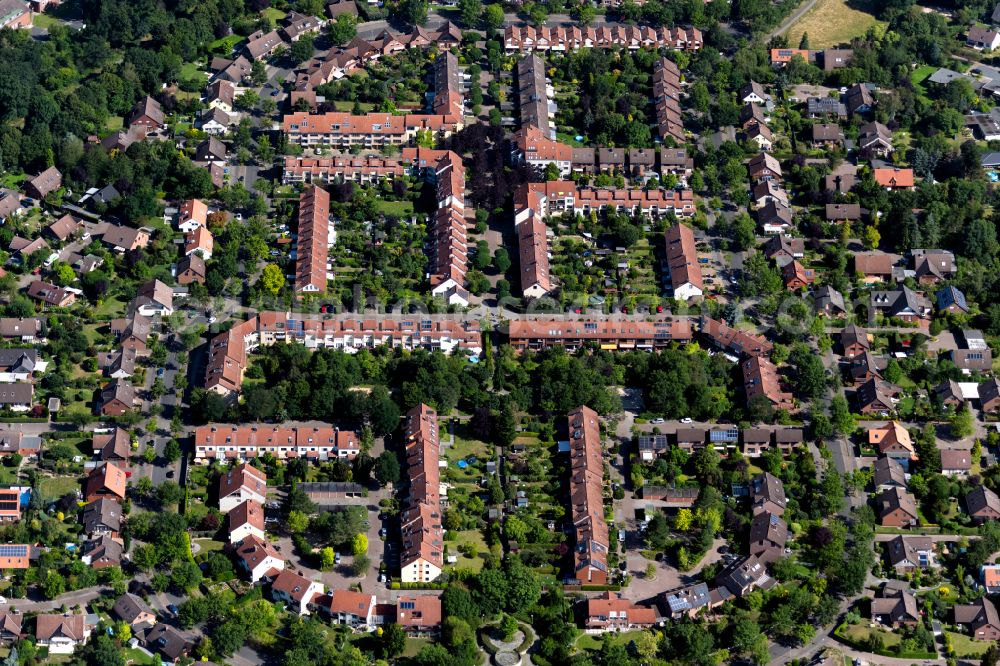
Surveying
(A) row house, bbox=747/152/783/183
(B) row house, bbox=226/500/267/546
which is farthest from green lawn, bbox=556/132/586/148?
(B) row house, bbox=226/500/267/546

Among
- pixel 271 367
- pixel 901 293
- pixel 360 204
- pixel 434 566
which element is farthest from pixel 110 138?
pixel 901 293

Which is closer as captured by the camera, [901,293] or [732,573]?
[732,573]

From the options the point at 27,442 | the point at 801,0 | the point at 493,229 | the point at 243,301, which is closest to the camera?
the point at 27,442

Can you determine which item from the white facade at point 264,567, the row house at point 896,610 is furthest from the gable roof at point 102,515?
the row house at point 896,610

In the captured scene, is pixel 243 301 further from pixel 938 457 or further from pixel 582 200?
pixel 938 457

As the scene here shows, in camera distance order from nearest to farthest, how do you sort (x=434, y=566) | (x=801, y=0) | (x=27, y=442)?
(x=434, y=566) < (x=27, y=442) < (x=801, y=0)

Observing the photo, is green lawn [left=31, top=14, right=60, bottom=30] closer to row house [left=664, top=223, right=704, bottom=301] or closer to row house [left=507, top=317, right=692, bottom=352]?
row house [left=507, top=317, right=692, bottom=352]
